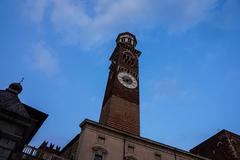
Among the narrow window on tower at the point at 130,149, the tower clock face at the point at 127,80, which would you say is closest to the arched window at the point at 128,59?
the tower clock face at the point at 127,80

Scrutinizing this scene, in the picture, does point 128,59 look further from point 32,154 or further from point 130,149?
point 32,154

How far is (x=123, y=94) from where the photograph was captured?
1618 inches

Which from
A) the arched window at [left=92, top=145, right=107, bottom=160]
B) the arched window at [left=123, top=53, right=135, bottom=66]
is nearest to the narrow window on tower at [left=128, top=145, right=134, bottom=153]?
the arched window at [left=92, top=145, right=107, bottom=160]

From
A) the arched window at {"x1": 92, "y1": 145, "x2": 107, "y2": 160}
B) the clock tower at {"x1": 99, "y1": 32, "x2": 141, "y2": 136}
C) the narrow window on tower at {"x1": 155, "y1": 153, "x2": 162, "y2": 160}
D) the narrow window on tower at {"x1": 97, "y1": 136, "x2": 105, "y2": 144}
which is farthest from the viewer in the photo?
the clock tower at {"x1": 99, "y1": 32, "x2": 141, "y2": 136}

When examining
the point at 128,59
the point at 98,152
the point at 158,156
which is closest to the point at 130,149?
the point at 158,156

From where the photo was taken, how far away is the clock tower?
1463 inches

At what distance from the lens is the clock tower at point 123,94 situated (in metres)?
37.2

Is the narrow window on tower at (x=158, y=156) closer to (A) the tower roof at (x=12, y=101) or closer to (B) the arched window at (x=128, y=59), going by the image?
(A) the tower roof at (x=12, y=101)

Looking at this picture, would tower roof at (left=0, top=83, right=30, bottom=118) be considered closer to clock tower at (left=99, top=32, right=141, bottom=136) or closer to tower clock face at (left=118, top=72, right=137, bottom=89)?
clock tower at (left=99, top=32, right=141, bottom=136)

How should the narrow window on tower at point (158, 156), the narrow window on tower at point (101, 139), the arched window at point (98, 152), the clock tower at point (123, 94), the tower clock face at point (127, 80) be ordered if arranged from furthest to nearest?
the tower clock face at point (127, 80), the clock tower at point (123, 94), the narrow window on tower at point (158, 156), the narrow window on tower at point (101, 139), the arched window at point (98, 152)

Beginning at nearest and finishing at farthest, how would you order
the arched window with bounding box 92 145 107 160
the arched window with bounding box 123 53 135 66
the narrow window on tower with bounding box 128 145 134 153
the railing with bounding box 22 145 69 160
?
1. the railing with bounding box 22 145 69 160
2. the arched window with bounding box 92 145 107 160
3. the narrow window on tower with bounding box 128 145 134 153
4. the arched window with bounding box 123 53 135 66

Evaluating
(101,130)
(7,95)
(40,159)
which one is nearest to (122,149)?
(101,130)

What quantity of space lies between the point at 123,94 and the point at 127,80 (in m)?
4.21

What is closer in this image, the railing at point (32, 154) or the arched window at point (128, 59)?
the railing at point (32, 154)
